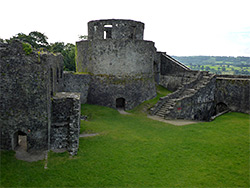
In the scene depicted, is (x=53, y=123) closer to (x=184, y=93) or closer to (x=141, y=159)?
(x=141, y=159)

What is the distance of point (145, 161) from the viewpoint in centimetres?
1205

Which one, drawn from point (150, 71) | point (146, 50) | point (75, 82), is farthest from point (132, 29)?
point (75, 82)

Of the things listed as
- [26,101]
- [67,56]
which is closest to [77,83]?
[26,101]

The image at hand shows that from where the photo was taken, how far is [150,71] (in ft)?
91.0

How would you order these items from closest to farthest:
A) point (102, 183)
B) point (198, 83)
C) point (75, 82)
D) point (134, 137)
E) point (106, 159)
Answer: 1. point (102, 183)
2. point (106, 159)
3. point (134, 137)
4. point (75, 82)
5. point (198, 83)

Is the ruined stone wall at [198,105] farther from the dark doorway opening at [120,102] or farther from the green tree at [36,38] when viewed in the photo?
the green tree at [36,38]

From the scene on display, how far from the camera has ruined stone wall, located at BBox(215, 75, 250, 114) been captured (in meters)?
23.2

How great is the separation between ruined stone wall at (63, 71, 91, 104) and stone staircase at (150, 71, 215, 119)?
26.5ft

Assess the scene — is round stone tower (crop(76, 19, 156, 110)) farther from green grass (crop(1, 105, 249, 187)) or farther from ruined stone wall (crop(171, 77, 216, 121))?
green grass (crop(1, 105, 249, 187))

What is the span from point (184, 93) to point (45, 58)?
678 inches

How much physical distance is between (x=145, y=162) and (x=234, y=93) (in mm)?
16985

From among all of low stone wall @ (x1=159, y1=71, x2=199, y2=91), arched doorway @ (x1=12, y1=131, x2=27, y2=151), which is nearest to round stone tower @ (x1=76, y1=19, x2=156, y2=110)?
low stone wall @ (x1=159, y1=71, x2=199, y2=91)

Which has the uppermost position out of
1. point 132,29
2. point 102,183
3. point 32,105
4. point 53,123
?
point 132,29

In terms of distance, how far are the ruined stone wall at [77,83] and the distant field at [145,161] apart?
785cm
